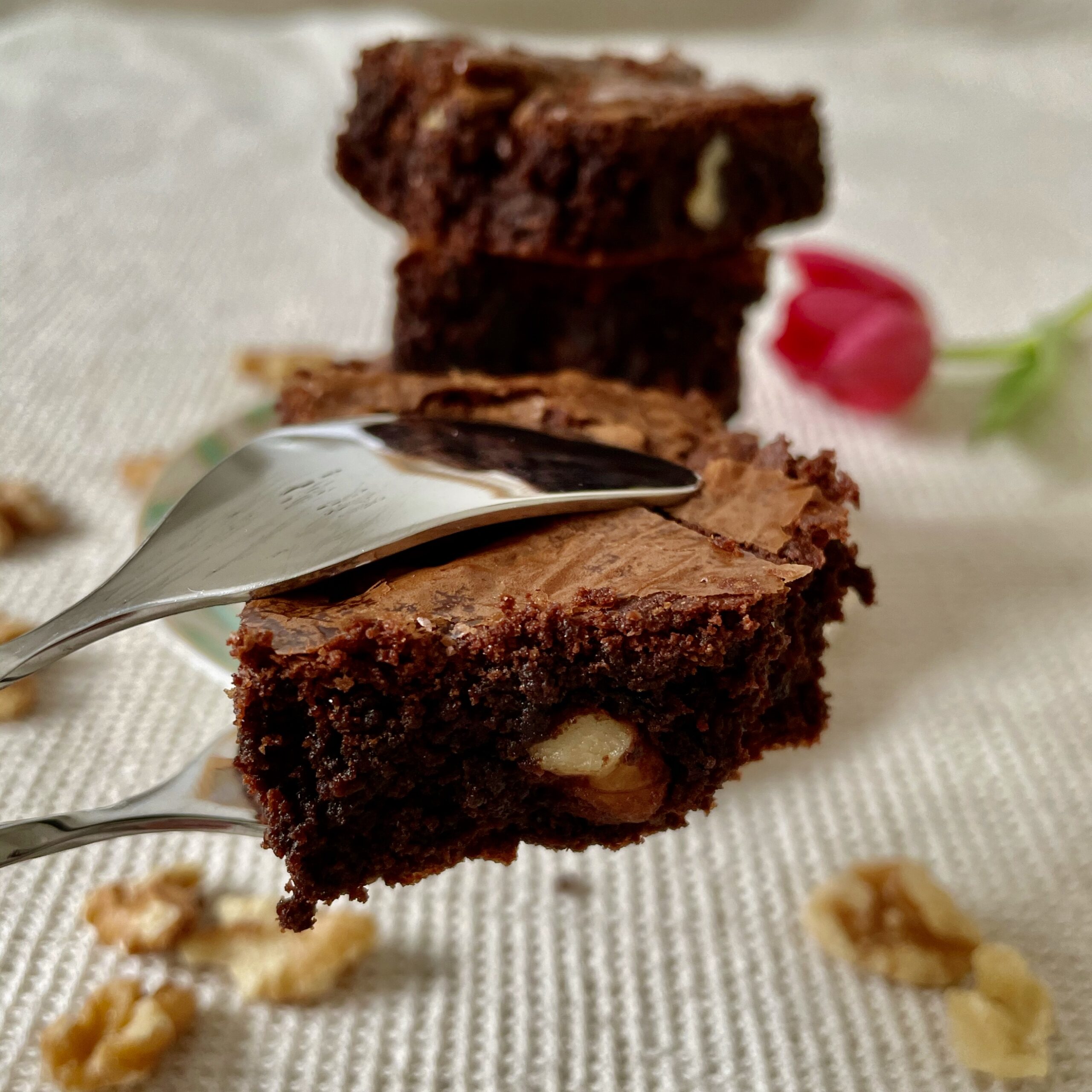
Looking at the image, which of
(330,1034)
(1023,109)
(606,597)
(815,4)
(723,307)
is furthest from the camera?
(815,4)

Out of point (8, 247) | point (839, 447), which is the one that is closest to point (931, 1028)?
point (839, 447)

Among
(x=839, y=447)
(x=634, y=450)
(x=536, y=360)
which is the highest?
(x=634, y=450)

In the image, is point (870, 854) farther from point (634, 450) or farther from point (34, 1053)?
point (34, 1053)

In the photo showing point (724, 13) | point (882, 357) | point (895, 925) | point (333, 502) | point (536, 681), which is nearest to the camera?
point (536, 681)

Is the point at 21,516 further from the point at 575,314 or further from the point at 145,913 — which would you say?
the point at 575,314

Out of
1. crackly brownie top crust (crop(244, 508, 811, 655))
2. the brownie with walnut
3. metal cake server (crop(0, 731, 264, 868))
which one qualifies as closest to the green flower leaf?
the brownie with walnut

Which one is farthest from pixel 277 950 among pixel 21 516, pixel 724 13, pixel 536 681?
pixel 724 13
